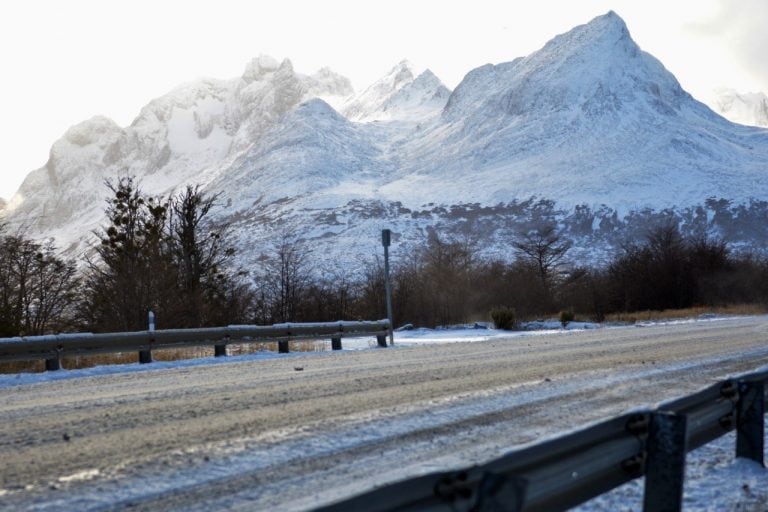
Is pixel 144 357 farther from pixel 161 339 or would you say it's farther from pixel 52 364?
pixel 52 364

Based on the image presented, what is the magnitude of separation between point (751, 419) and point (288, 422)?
139 inches

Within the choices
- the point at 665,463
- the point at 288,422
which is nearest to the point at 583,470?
the point at 665,463

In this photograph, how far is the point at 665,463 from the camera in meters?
3.75

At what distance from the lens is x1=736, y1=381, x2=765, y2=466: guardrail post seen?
5520 millimetres

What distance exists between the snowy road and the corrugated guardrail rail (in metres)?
0.15

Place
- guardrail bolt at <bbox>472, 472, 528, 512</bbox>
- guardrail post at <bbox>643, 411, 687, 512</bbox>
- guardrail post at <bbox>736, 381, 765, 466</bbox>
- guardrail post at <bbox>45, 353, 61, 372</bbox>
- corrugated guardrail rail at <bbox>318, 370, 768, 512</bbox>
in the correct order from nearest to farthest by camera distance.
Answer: corrugated guardrail rail at <bbox>318, 370, 768, 512</bbox>
guardrail bolt at <bbox>472, 472, 528, 512</bbox>
guardrail post at <bbox>643, 411, 687, 512</bbox>
guardrail post at <bbox>736, 381, 765, 466</bbox>
guardrail post at <bbox>45, 353, 61, 372</bbox>

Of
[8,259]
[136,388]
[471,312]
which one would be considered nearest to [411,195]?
[471,312]

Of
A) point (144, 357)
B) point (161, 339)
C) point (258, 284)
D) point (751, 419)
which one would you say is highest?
point (258, 284)

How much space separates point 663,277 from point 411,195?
132 metres

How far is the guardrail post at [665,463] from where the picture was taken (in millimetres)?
3732

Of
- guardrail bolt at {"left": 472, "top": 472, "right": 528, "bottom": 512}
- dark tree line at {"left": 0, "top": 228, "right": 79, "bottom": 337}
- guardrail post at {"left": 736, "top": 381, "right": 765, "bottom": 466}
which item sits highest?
dark tree line at {"left": 0, "top": 228, "right": 79, "bottom": 337}

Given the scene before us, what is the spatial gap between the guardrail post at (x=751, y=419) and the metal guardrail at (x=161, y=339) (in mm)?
11838

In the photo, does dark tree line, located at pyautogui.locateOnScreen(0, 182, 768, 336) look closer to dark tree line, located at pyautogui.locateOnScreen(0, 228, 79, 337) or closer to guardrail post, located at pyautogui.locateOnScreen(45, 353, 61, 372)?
dark tree line, located at pyautogui.locateOnScreen(0, 228, 79, 337)

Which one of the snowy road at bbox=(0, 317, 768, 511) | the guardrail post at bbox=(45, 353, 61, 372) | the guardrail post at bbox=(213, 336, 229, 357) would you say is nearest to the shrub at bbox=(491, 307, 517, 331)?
the guardrail post at bbox=(213, 336, 229, 357)
